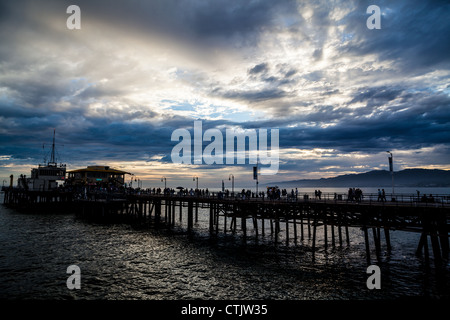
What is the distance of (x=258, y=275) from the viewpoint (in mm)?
20641

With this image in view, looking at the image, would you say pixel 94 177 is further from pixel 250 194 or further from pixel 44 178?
pixel 250 194

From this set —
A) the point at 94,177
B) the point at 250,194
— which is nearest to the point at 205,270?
the point at 250,194

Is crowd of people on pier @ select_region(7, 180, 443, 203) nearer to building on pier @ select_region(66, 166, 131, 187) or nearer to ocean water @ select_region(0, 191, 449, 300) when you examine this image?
building on pier @ select_region(66, 166, 131, 187)

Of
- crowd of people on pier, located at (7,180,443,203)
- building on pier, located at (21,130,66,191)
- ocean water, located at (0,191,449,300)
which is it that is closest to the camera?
ocean water, located at (0,191,449,300)

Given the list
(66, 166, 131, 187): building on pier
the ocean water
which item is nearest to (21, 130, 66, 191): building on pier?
(66, 166, 131, 187): building on pier

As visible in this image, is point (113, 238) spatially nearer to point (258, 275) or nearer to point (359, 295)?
point (258, 275)

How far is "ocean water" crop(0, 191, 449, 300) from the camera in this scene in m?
17.3

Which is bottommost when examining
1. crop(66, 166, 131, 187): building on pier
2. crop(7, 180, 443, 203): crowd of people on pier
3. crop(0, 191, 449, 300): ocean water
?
crop(0, 191, 449, 300): ocean water

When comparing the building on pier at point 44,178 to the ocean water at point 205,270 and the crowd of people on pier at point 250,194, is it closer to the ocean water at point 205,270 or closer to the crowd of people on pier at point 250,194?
the crowd of people on pier at point 250,194
